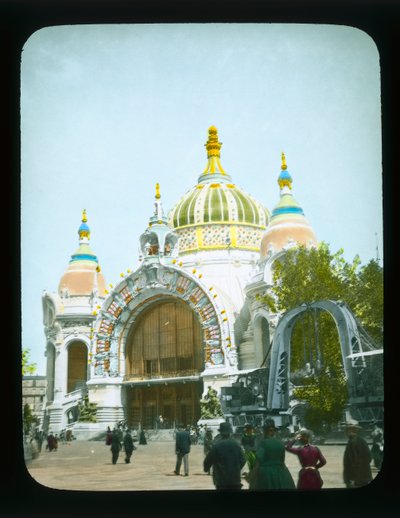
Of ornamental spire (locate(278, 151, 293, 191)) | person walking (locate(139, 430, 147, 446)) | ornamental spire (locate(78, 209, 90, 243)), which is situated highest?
ornamental spire (locate(278, 151, 293, 191))

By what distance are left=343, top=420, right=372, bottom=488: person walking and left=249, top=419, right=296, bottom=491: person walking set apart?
474 millimetres

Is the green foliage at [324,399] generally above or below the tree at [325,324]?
below

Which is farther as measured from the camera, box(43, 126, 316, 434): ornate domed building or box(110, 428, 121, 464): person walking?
box(43, 126, 316, 434): ornate domed building

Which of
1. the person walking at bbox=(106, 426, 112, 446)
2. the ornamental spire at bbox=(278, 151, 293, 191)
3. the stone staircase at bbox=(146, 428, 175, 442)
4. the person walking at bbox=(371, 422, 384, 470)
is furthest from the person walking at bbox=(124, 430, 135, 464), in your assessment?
the ornamental spire at bbox=(278, 151, 293, 191)

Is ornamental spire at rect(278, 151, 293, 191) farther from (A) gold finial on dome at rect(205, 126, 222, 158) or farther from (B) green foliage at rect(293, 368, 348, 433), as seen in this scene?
(B) green foliage at rect(293, 368, 348, 433)

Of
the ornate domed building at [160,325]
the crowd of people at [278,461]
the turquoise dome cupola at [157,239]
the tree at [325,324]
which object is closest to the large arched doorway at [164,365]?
the ornate domed building at [160,325]

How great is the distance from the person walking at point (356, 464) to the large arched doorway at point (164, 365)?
212cm

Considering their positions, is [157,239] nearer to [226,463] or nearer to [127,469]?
[127,469]

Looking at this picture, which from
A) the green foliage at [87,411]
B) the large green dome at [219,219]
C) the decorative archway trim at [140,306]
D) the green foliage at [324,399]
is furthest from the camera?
the large green dome at [219,219]

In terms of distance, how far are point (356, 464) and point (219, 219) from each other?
5498mm

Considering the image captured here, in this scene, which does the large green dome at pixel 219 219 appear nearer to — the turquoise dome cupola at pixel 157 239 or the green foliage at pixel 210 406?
the turquoise dome cupola at pixel 157 239

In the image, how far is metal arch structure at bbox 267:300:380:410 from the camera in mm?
5836

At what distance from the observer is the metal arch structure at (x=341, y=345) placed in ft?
19.1
